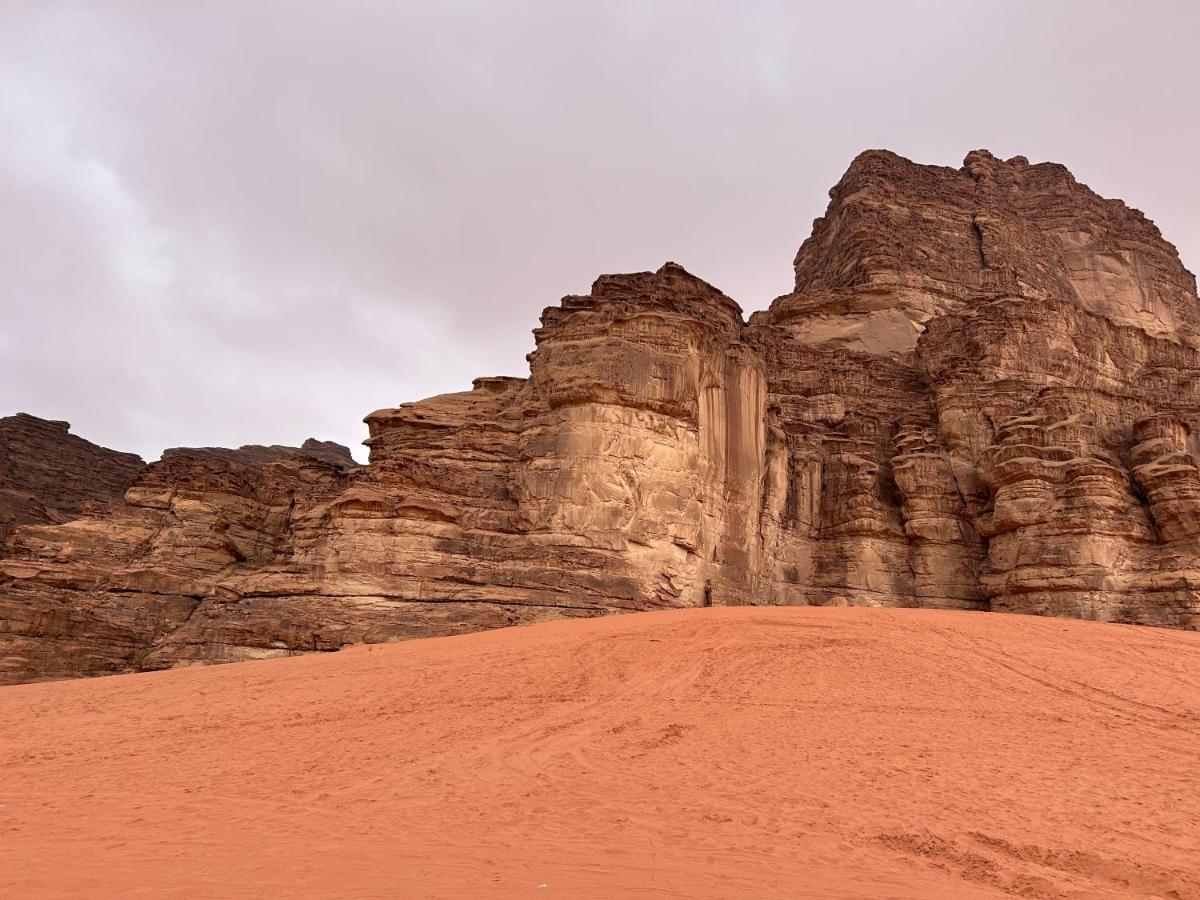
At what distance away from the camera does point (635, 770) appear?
7957 millimetres

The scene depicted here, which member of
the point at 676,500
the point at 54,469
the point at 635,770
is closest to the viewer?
the point at 635,770

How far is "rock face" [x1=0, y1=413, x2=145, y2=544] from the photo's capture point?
3534cm

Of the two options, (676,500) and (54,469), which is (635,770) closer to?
(676,500)

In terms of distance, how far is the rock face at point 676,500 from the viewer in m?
20.0

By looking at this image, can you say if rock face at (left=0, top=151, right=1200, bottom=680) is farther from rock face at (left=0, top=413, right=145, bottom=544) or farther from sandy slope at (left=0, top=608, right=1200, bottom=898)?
rock face at (left=0, top=413, right=145, bottom=544)

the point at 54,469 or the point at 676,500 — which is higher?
the point at 54,469

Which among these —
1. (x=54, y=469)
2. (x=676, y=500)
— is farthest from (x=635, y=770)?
(x=54, y=469)

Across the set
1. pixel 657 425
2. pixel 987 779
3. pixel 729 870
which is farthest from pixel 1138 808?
pixel 657 425

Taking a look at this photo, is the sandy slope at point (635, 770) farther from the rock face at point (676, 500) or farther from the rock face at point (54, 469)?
the rock face at point (54, 469)

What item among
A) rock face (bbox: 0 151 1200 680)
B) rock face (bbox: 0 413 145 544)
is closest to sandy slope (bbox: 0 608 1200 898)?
rock face (bbox: 0 151 1200 680)

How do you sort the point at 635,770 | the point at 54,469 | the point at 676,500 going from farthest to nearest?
the point at 54,469
the point at 676,500
the point at 635,770

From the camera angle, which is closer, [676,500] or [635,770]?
[635,770]

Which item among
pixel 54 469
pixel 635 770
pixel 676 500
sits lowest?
pixel 635 770

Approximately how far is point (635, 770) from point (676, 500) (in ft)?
48.3
